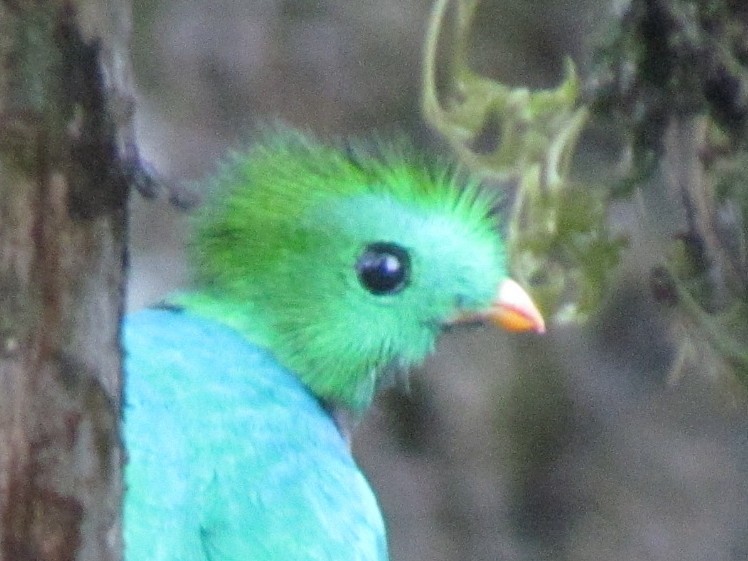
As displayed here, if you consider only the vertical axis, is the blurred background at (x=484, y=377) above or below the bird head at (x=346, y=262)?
below

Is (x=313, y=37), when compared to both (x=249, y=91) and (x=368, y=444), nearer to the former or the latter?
(x=249, y=91)

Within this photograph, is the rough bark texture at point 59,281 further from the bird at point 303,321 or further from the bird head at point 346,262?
the bird head at point 346,262

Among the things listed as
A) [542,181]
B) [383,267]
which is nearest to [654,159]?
[542,181]

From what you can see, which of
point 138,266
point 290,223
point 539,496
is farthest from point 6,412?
point 539,496

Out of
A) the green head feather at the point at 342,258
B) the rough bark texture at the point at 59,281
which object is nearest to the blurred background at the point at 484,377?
the green head feather at the point at 342,258

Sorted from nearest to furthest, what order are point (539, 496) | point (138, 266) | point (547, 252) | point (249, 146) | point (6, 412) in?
point (6, 412), point (249, 146), point (547, 252), point (138, 266), point (539, 496)

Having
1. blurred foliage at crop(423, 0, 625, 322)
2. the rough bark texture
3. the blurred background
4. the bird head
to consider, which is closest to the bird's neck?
the bird head

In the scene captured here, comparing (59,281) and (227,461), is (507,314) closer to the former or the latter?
(227,461)
